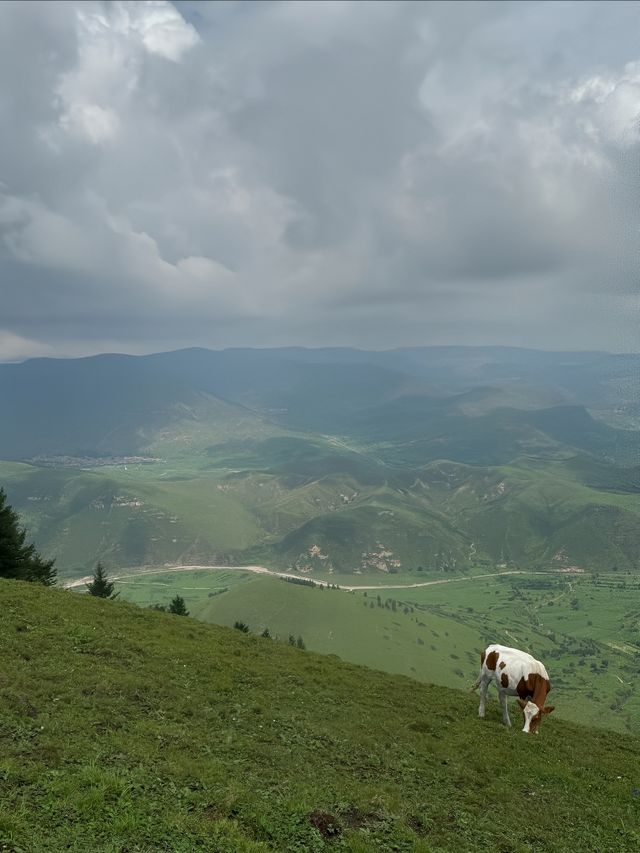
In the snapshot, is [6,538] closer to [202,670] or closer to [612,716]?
[202,670]

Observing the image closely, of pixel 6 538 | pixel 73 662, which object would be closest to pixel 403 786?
pixel 73 662

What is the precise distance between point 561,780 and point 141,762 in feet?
57.0

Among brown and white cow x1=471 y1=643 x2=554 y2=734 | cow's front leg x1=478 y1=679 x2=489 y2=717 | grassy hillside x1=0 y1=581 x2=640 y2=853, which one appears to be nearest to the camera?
grassy hillside x1=0 y1=581 x2=640 y2=853

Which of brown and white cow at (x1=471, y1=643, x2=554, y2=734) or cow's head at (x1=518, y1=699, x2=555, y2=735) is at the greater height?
brown and white cow at (x1=471, y1=643, x2=554, y2=734)

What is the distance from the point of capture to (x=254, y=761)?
727 inches

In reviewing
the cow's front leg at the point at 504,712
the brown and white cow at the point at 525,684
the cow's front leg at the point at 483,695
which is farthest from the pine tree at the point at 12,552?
the brown and white cow at the point at 525,684

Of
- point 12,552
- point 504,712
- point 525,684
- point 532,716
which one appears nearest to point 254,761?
point 504,712

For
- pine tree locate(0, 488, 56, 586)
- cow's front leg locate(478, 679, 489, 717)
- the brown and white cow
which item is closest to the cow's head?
the brown and white cow

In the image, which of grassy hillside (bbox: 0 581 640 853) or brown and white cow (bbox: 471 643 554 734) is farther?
brown and white cow (bbox: 471 643 554 734)

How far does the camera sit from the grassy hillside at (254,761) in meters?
13.8

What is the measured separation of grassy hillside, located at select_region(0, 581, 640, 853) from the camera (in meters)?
13.8

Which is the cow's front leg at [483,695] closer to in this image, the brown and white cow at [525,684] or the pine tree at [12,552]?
the brown and white cow at [525,684]

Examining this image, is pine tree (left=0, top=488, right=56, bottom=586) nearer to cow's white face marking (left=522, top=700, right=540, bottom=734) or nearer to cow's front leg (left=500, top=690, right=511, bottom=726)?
cow's front leg (left=500, top=690, right=511, bottom=726)

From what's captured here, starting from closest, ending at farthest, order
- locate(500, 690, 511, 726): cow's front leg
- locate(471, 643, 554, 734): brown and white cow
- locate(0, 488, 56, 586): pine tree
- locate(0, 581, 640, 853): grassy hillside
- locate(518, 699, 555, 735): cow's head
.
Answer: locate(0, 581, 640, 853): grassy hillside
locate(518, 699, 555, 735): cow's head
locate(471, 643, 554, 734): brown and white cow
locate(500, 690, 511, 726): cow's front leg
locate(0, 488, 56, 586): pine tree
